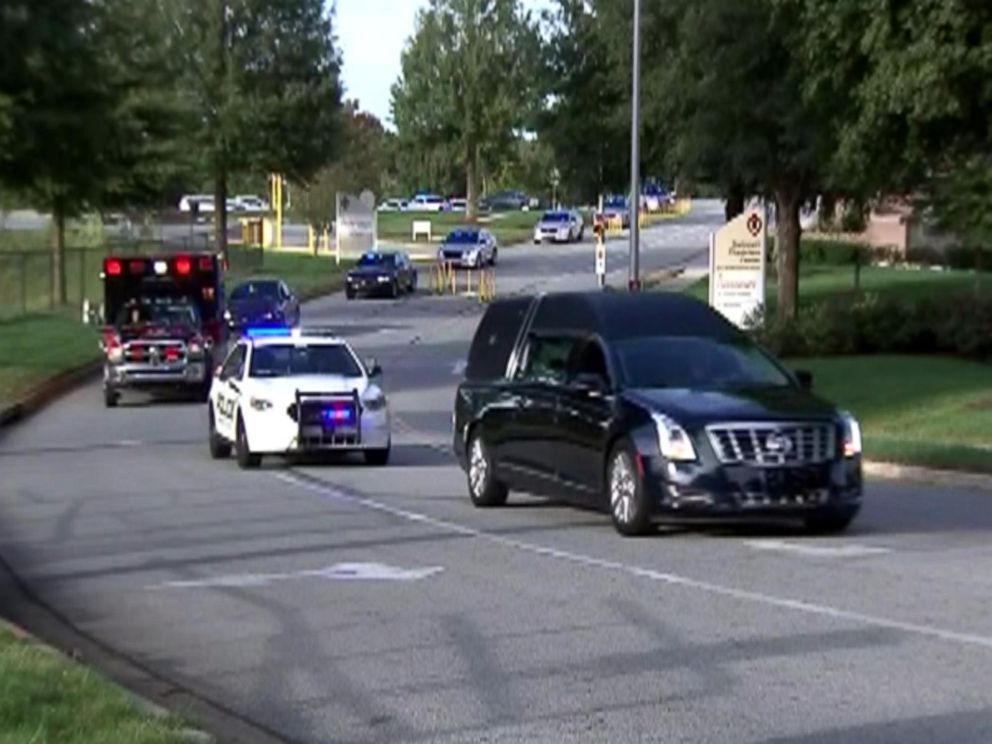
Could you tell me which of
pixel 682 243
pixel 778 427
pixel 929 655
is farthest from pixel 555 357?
pixel 682 243

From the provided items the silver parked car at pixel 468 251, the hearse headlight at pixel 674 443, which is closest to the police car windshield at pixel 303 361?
the hearse headlight at pixel 674 443

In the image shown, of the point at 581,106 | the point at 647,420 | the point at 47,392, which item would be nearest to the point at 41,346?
the point at 47,392

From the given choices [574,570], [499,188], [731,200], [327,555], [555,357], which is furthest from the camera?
[499,188]

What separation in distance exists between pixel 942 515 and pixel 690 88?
26139mm

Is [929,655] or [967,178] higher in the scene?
[967,178]

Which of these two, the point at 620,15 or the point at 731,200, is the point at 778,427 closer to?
the point at 620,15

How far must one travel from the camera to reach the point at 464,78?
126688 mm

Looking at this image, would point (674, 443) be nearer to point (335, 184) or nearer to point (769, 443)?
point (769, 443)

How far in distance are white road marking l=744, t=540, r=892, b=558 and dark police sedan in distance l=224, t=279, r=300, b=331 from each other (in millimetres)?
34733

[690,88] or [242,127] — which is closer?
[690,88]

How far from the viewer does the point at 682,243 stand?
10419cm

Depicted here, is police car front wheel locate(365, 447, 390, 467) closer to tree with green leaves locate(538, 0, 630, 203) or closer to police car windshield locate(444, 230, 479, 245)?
tree with green leaves locate(538, 0, 630, 203)

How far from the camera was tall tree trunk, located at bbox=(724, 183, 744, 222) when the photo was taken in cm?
5094

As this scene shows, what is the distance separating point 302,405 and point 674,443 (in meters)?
9.98
